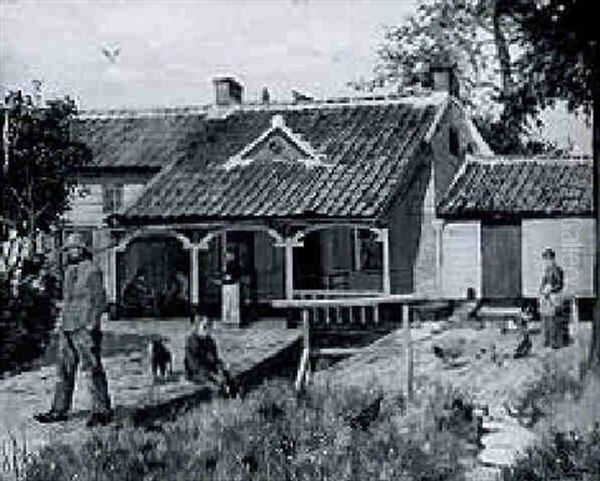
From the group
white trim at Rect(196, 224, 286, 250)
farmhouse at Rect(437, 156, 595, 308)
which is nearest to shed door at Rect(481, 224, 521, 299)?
farmhouse at Rect(437, 156, 595, 308)

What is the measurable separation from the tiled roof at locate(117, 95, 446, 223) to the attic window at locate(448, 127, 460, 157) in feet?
4.94

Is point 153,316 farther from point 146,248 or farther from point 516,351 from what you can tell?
point 516,351

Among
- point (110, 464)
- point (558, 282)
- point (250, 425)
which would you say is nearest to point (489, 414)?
point (250, 425)

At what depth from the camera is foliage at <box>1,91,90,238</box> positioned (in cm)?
2553

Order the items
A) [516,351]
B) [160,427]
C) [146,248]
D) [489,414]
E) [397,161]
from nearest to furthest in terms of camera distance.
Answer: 1. [160,427]
2. [489,414]
3. [516,351]
4. [397,161]
5. [146,248]

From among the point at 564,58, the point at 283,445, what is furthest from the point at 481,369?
the point at 283,445

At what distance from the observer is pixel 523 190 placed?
90.8ft

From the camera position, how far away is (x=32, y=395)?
14172 mm

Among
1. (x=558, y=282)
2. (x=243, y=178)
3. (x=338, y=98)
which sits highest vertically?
(x=338, y=98)

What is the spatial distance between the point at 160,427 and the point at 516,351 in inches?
350

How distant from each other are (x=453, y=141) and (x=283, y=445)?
2217cm

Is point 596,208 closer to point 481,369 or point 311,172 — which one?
point 481,369

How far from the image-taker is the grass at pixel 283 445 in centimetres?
898

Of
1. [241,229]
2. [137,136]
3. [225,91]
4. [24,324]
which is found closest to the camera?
[24,324]
